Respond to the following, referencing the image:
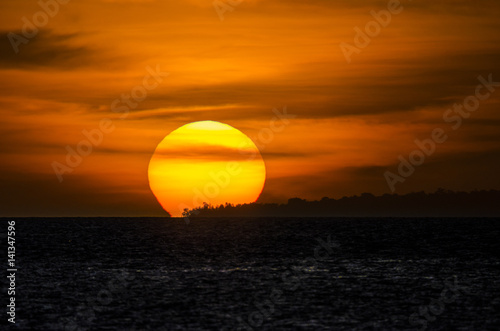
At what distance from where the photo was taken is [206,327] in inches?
1869

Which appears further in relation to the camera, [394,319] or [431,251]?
[431,251]

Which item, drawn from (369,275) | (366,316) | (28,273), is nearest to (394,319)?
(366,316)

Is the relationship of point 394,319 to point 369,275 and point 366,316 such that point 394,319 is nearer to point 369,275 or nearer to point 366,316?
point 366,316

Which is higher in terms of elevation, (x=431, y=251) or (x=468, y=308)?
(x=431, y=251)

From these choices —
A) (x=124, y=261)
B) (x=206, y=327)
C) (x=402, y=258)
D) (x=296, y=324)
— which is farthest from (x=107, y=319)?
(x=402, y=258)

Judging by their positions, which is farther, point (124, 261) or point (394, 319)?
point (124, 261)

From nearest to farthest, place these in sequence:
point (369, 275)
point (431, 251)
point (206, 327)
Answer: point (206, 327) < point (369, 275) < point (431, 251)

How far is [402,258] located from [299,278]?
127 feet

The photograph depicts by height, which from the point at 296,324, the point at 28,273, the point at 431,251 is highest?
the point at 431,251

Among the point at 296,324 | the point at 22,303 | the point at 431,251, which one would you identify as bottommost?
the point at 296,324

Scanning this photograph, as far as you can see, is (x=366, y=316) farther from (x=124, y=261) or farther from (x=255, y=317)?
(x=124, y=261)

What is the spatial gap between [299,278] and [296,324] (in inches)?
1090

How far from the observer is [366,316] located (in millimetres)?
51812

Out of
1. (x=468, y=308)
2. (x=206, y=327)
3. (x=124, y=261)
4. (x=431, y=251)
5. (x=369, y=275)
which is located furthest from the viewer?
(x=431, y=251)
